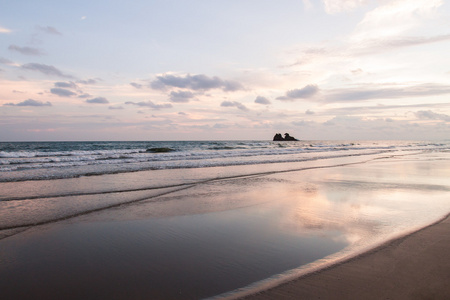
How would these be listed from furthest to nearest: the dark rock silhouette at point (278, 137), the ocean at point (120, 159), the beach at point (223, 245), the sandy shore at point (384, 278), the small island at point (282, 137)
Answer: the small island at point (282, 137) → the dark rock silhouette at point (278, 137) → the ocean at point (120, 159) → the beach at point (223, 245) → the sandy shore at point (384, 278)

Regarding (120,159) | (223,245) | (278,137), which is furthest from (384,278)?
(278,137)

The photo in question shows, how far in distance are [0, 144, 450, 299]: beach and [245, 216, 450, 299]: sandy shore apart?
0.02 meters

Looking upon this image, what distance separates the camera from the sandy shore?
3.21 m

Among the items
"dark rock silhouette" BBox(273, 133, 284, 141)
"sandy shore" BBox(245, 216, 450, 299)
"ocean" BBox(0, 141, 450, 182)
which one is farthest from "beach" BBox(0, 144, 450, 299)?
"dark rock silhouette" BBox(273, 133, 284, 141)

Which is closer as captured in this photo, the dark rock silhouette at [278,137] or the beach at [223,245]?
the beach at [223,245]

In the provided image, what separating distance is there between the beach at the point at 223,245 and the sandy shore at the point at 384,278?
16 millimetres

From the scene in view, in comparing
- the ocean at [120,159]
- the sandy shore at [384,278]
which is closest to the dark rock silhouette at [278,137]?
the ocean at [120,159]

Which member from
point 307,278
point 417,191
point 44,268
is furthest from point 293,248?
point 417,191

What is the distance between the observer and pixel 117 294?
3.30m

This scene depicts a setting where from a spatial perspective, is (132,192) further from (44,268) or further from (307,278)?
(307,278)

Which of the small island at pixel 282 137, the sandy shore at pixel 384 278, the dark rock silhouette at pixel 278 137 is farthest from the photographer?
the small island at pixel 282 137

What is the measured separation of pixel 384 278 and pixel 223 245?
8.14 ft

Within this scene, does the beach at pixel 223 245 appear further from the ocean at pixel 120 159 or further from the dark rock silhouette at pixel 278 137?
the dark rock silhouette at pixel 278 137

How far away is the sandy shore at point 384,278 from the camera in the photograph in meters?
3.21
